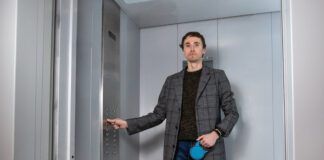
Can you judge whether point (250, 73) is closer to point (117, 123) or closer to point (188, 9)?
point (188, 9)

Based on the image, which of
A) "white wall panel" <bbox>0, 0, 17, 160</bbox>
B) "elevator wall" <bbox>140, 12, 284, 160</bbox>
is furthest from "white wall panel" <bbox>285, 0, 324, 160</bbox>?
"elevator wall" <bbox>140, 12, 284, 160</bbox>

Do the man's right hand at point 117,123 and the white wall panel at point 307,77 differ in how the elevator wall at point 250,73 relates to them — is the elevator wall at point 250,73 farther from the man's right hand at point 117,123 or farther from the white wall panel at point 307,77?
the white wall panel at point 307,77

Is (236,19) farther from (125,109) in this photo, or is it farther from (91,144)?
(91,144)

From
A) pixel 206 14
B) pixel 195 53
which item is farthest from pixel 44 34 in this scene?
pixel 206 14

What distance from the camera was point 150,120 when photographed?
184cm

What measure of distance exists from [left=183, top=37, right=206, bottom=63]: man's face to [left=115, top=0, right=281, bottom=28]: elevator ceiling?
37 centimetres

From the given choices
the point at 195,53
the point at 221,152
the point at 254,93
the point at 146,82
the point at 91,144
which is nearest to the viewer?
the point at 91,144

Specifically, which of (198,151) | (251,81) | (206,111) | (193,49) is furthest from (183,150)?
(251,81)

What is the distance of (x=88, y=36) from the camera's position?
147cm

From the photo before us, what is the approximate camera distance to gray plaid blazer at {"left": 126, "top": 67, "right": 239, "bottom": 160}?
1.64 metres

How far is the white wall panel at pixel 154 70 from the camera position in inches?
97.9

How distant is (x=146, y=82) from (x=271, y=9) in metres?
1.19

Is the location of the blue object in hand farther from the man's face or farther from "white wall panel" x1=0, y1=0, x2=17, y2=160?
"white wall panel" x1=0, y1=0, x2=17, y2=160

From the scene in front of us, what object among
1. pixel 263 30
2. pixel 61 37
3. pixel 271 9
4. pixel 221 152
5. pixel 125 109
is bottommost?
pixel 221 152
